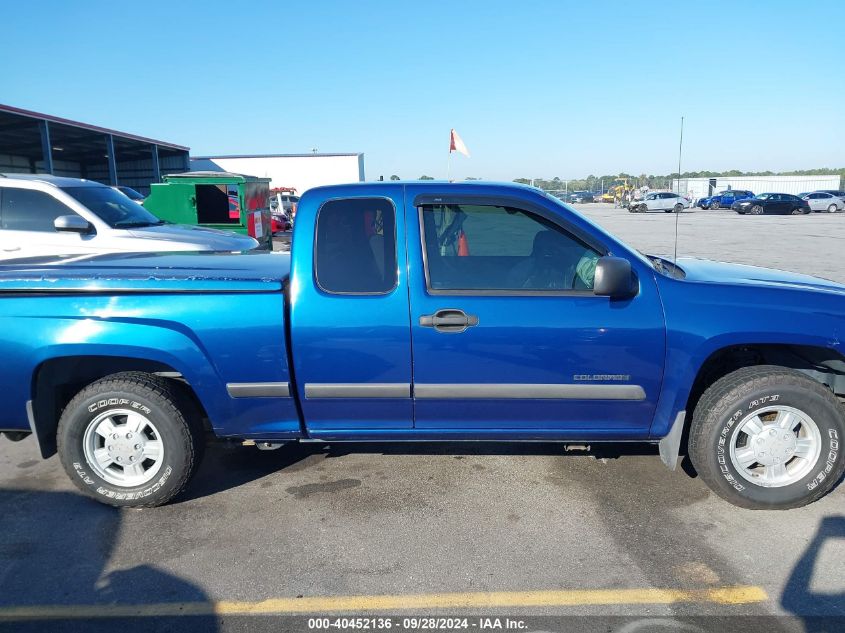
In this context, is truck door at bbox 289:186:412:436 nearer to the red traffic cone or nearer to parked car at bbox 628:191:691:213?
the red traffic cone

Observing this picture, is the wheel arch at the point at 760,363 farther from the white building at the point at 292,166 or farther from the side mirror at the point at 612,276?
the white building at the point at 292,166

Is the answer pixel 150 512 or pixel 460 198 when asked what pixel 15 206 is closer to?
pixel 150 512

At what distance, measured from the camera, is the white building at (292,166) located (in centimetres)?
4372

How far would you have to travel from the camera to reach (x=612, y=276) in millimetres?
2988

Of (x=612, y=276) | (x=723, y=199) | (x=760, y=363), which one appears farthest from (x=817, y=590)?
(x=723, y=199)

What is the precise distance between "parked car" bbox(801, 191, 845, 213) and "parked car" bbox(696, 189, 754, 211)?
5.03 m

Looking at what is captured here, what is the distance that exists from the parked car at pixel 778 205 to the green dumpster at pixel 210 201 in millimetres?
35641

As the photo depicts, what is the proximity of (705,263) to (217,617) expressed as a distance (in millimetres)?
3653

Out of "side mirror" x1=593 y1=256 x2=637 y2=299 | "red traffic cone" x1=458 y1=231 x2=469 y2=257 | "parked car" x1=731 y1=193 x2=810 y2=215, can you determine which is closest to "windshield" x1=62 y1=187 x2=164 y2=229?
"red traffic cone" x1=458 y1=231 x2=469 y2=257

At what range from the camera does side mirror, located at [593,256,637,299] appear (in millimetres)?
2990

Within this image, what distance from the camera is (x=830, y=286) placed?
138 inches

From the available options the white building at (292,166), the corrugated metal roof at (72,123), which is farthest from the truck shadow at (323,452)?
the white building at (292,166)

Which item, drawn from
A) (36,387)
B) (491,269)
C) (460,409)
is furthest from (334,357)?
(36,387)

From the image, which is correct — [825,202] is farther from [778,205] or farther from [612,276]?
[612,276]
